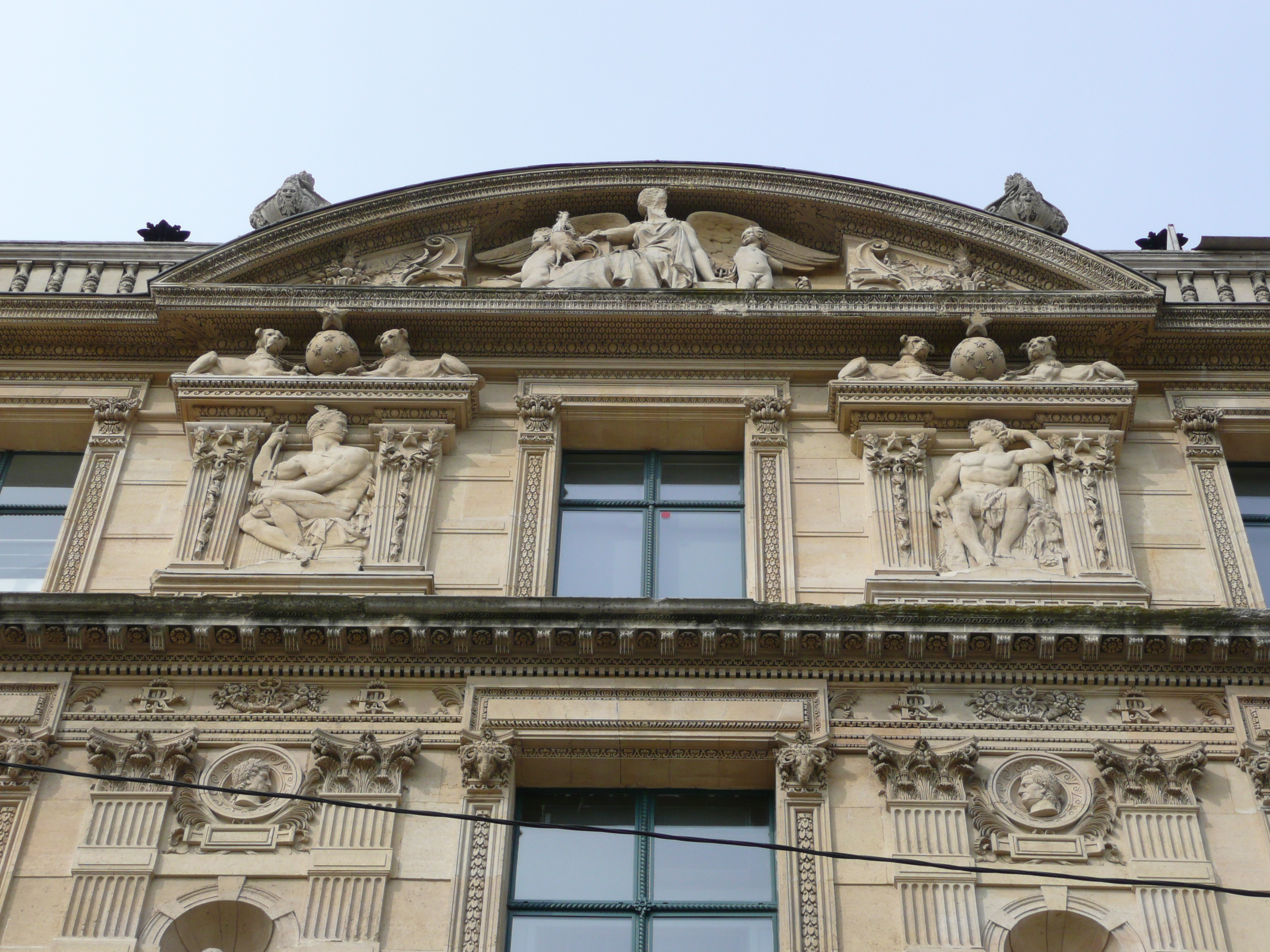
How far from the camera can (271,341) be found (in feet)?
59.5

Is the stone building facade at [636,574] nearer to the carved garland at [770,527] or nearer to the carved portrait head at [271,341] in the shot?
the carved garland at [770,527]

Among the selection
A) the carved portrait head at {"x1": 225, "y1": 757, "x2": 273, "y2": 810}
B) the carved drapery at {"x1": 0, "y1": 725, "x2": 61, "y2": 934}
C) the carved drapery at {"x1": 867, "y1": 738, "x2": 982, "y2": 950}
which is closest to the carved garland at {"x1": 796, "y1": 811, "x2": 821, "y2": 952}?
the carved drapery at {"x1": 867, "y1": 738, "x2": 982, "y2": 950}

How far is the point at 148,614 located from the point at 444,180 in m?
6.54

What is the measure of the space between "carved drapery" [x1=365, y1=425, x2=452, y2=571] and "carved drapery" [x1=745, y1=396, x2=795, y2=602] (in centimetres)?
287

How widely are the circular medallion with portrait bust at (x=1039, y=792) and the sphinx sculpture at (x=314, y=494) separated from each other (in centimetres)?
587

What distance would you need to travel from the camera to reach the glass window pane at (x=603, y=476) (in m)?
17.6

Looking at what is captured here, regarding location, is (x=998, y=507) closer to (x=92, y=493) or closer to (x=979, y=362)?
(x=979, y=362)

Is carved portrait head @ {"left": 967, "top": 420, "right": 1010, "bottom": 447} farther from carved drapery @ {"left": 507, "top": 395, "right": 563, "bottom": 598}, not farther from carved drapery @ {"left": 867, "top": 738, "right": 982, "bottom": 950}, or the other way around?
carved drapery @ {"left": 507, "top": 395, "right": 563, "bottom": 598}

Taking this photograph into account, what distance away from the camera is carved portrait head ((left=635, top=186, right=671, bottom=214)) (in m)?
19.8

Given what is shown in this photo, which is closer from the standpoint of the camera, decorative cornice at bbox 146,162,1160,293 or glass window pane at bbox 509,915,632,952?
glass window pane at bbox 509,915,632,952

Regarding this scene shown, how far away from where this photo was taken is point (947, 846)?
13852 mm

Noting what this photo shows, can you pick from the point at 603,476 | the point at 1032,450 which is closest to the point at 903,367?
the point at 1032,450

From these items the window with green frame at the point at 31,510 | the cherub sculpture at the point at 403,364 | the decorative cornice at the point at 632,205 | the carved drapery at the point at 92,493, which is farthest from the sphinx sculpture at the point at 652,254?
the window with green frame at the point at 31,510

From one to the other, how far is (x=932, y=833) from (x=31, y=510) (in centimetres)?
905
